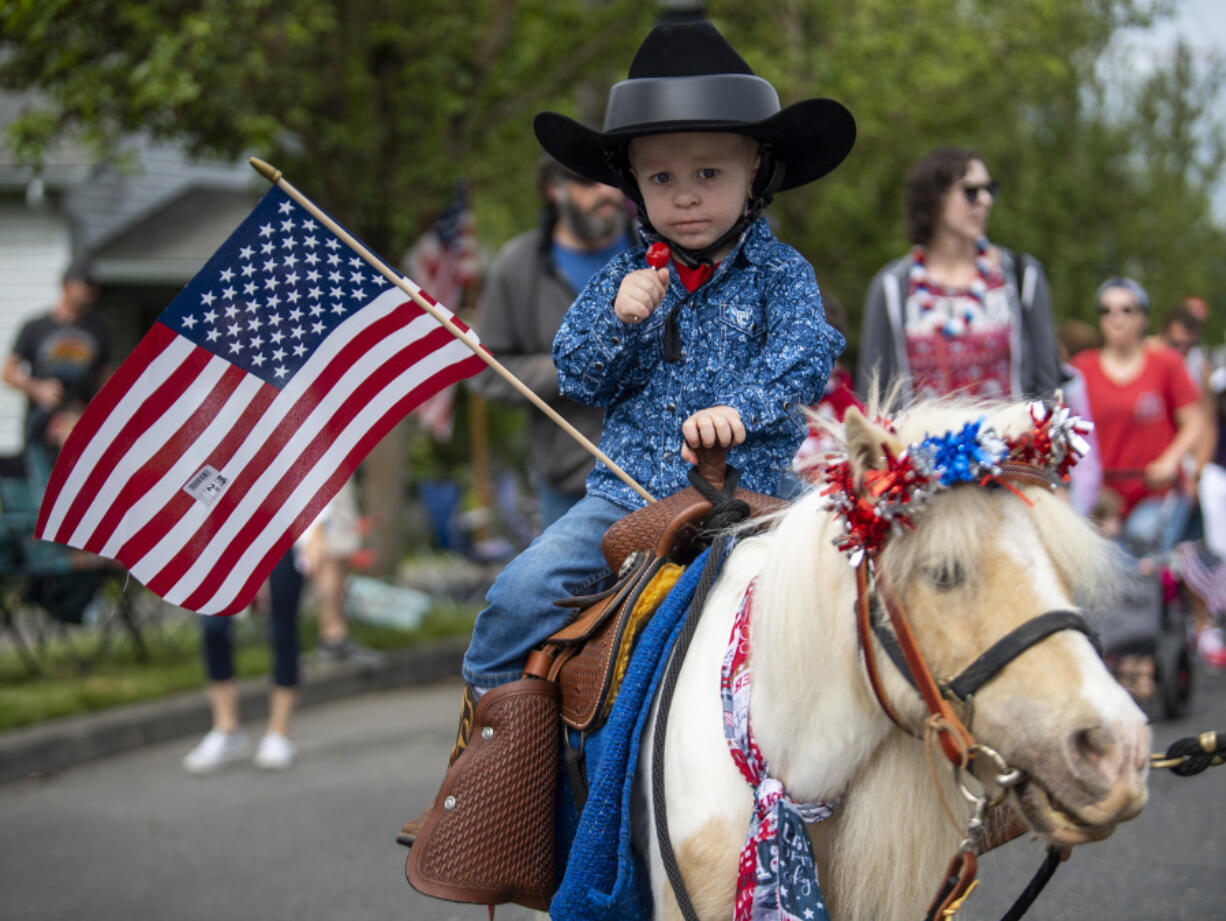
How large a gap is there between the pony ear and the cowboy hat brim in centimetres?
94

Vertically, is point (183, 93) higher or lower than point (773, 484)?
higher

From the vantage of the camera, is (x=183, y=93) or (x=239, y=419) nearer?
(x=239, y=419)

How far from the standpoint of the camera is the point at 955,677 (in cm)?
207

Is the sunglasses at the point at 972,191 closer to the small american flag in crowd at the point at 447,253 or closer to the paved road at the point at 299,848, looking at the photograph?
the paved road at the point at 299,848

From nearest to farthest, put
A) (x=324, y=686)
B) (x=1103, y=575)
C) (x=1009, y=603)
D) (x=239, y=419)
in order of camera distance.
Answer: (x=1009, y=603) → (x=1103, y=575) → (x=239, y=419) → (x=324, y=686)

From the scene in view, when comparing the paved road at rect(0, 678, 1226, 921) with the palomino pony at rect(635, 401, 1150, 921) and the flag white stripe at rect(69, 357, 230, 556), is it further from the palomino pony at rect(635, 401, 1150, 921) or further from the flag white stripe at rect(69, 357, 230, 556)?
the palomino pony at rect(635, 401, 1150, 921)

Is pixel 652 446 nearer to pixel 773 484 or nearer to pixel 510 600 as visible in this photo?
pixel 773 484

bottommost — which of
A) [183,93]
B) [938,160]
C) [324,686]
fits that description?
[324,686]

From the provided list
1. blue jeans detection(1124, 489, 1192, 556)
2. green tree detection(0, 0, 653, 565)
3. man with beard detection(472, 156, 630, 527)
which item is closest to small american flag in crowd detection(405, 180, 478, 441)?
green tree detection(0, 0, 653, 565)

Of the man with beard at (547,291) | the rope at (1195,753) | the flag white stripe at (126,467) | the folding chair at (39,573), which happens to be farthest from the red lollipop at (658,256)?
the folding chair at (39,573)

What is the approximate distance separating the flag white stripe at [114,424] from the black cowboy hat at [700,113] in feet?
3.60

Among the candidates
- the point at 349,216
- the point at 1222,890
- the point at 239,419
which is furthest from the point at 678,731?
the point at 349,216

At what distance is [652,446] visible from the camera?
3033mm

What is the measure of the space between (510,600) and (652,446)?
0.48m
